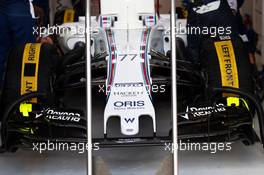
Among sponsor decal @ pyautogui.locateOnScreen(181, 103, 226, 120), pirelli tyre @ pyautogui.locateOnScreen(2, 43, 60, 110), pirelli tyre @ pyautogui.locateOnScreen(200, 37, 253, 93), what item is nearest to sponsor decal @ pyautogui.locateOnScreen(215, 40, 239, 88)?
pirelli tyre @ pyautogui.locateOnScreen(200, 37, 253, 93)

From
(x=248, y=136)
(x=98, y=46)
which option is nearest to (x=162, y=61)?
(x=98, y=46)

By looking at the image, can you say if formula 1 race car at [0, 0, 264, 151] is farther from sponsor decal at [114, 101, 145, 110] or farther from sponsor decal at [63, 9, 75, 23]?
sponsor decal at [63, 9, 75, 23]

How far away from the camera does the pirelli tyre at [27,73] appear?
3.40m

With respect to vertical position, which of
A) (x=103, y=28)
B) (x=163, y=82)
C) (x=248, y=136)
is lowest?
(x=248, y=136)

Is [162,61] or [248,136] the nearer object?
[248,136]

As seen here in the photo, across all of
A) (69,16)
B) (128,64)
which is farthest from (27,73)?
(69,16)

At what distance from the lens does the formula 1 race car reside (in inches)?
124

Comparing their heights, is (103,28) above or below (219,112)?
above

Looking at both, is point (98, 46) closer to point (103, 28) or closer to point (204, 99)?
point (103, 28)

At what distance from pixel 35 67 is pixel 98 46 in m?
0.60

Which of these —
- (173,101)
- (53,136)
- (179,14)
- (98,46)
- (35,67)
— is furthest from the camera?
Result: (179,14)

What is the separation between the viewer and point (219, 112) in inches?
125

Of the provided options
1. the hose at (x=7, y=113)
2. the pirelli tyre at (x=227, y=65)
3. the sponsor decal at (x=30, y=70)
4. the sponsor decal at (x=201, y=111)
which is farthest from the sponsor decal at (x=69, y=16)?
the sponsor decal at (x=201, y=111)

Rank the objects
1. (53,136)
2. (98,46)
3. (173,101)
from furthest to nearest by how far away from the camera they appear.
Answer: (98,46) → (53,136) → (173,101)
